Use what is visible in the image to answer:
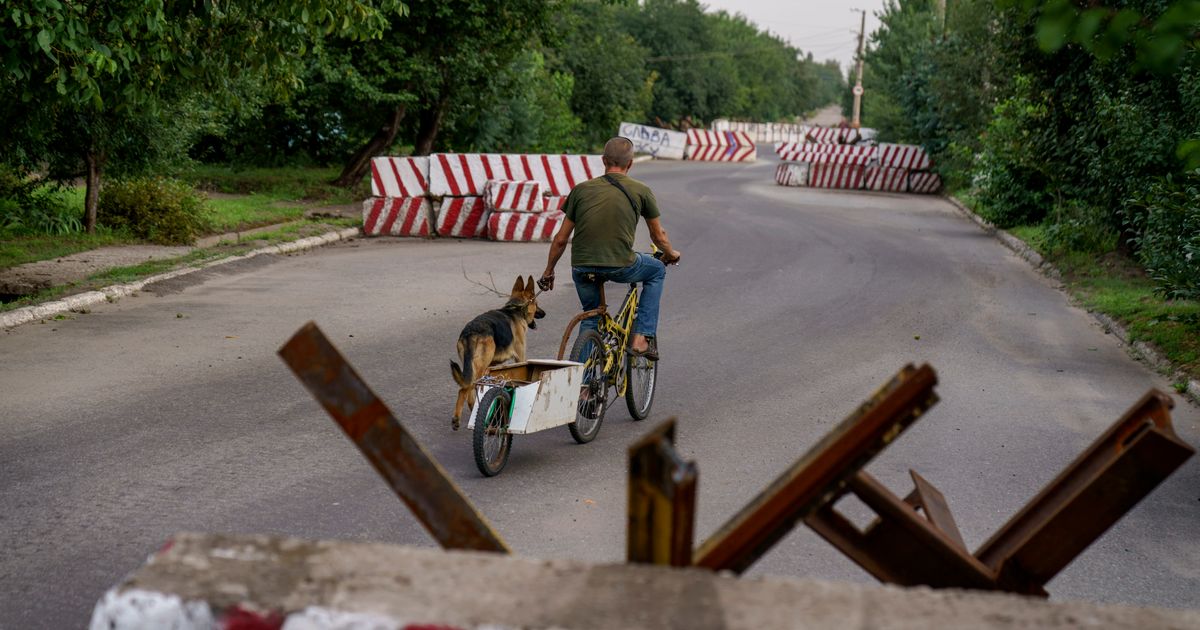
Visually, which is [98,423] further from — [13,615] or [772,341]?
[772,341]

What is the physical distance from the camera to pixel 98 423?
7684 millimetres

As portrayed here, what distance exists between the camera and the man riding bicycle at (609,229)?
26.2ft

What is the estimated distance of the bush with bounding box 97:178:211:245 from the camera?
16.8 meters

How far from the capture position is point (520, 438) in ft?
26.2

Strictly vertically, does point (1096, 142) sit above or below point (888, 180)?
above

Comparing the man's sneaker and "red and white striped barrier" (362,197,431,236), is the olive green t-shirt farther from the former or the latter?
"red and white striped barrier" (362,197,431,236)

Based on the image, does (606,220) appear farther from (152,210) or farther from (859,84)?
(859,84)

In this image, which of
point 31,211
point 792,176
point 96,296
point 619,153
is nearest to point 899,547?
point 619,153

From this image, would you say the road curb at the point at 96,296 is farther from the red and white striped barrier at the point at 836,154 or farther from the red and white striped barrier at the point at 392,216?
the red and white striped barrier at the point at 836,154

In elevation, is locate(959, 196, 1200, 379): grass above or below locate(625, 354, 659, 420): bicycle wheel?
below

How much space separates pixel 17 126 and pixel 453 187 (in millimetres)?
8333

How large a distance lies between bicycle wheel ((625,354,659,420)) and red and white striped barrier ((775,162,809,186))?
30.1 meters

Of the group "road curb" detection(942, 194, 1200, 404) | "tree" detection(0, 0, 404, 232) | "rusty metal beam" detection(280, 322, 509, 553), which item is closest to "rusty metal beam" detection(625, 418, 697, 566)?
"rusty metal beam" detection(280, 322, 509, 553)

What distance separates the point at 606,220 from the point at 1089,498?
18.4ft
